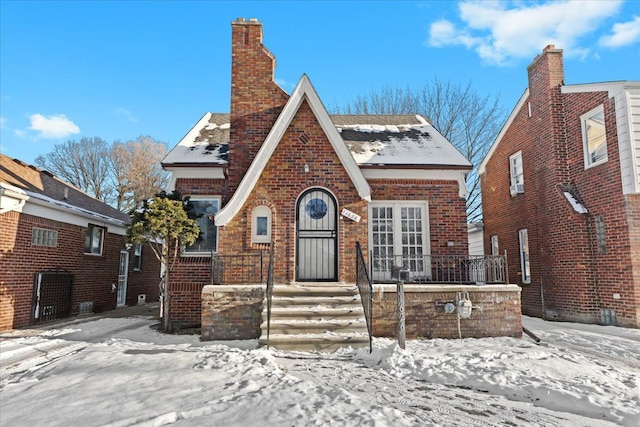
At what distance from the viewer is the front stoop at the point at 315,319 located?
22.9 ft

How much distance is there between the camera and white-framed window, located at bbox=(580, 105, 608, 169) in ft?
35.0

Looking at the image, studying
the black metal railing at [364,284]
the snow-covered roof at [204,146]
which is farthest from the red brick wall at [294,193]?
the snow-covered roof at [204,146]

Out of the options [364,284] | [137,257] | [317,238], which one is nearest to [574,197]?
[364,284]

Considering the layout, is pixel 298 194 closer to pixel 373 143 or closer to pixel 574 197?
pixel 373 143

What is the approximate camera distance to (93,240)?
14.3 meters

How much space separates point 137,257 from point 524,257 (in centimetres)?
1675

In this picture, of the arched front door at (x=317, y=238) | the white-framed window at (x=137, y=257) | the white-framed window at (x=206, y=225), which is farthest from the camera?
the white-framed window at (x=137, y=257)

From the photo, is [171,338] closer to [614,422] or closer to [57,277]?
[57,277]

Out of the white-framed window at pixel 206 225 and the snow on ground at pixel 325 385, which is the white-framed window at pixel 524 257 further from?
the white-framed window at pixel 206 225

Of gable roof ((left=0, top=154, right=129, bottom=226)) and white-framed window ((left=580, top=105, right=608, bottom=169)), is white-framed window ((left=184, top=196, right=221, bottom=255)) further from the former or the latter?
white-framed window ((left=580, top=105, right=608, bottom=169))

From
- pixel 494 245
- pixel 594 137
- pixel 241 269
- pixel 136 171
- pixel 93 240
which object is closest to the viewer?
pixel 241 269

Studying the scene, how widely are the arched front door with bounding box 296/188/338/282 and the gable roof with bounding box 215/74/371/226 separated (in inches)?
34.8

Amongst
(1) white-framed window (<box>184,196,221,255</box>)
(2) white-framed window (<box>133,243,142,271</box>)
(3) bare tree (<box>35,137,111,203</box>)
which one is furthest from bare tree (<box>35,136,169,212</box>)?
(1) white-framed window (<box>184,196,221,255</box>)

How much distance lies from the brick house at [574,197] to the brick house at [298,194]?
11.5ft
